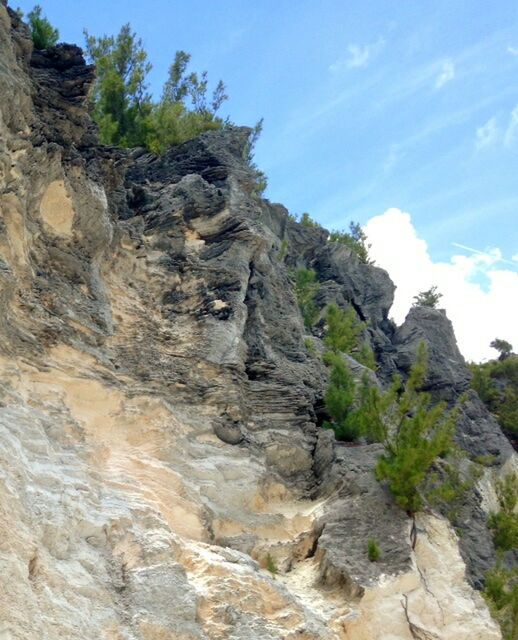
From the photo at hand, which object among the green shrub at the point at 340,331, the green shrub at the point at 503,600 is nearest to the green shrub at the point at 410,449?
the green shrub at the point at 503,600

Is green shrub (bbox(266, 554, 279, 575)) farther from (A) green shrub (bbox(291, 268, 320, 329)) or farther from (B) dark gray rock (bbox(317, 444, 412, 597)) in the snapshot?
(A) green shrub (bbox(291, 268, 320, 329))

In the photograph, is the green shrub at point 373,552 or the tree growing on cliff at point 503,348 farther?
the tree growing on cliff at point 503,348

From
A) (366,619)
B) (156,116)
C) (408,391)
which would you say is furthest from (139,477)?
(156,116)

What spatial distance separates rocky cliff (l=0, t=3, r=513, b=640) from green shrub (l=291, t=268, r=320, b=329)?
16.7 feet

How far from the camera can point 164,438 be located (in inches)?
439

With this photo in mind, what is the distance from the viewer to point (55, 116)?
13516 mm

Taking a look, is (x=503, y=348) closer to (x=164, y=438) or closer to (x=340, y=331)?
(x=340, y=331)

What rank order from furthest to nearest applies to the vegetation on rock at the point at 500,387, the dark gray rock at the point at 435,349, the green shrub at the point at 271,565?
the vegetation on rock at the point at 500,387 → the dark gray rock at the point at 435,349 → the green shrub at the point at 271,565

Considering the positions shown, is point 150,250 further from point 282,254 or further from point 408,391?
point 282,254

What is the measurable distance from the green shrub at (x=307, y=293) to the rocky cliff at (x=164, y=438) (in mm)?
5084

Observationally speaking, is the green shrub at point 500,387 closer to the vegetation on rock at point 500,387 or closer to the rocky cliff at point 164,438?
the vegetation on rock at point 500,387

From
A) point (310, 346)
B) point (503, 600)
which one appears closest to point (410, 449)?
point (503, 600)

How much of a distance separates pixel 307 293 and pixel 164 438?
1331 cm

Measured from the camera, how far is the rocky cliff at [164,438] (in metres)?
7.74
